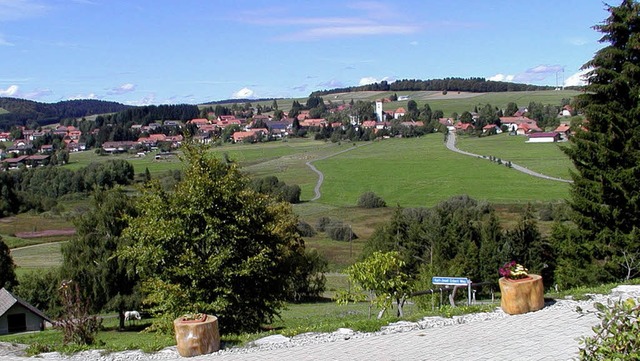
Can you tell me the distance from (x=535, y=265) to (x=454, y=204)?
2681cm

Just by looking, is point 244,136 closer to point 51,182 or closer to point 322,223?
point 51,182

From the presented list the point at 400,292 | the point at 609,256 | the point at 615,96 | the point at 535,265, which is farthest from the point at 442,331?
the point at 535,265

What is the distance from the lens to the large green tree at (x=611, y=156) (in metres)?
19.3

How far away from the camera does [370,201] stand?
80.8 meters

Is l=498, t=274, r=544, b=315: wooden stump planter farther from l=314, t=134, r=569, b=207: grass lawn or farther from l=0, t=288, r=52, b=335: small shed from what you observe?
l=314, t=134, r=569, b=207: grass lawn

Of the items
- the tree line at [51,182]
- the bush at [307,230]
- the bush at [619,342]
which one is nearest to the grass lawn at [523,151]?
the bush at [307,230]

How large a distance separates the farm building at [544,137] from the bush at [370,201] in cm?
5778

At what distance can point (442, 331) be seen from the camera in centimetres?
1112

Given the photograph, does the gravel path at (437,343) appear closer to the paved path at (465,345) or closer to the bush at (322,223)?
the paved path at (465,345)

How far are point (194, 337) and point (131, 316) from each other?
2117 cm

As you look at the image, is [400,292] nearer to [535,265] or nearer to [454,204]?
[535,265]

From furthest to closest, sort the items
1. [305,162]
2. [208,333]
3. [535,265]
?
1. [305,162]
2. [535,265]
3. [208,333]

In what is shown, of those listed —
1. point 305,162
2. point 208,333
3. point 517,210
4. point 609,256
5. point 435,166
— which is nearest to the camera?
point 208,333

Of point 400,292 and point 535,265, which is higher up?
point 400,292
